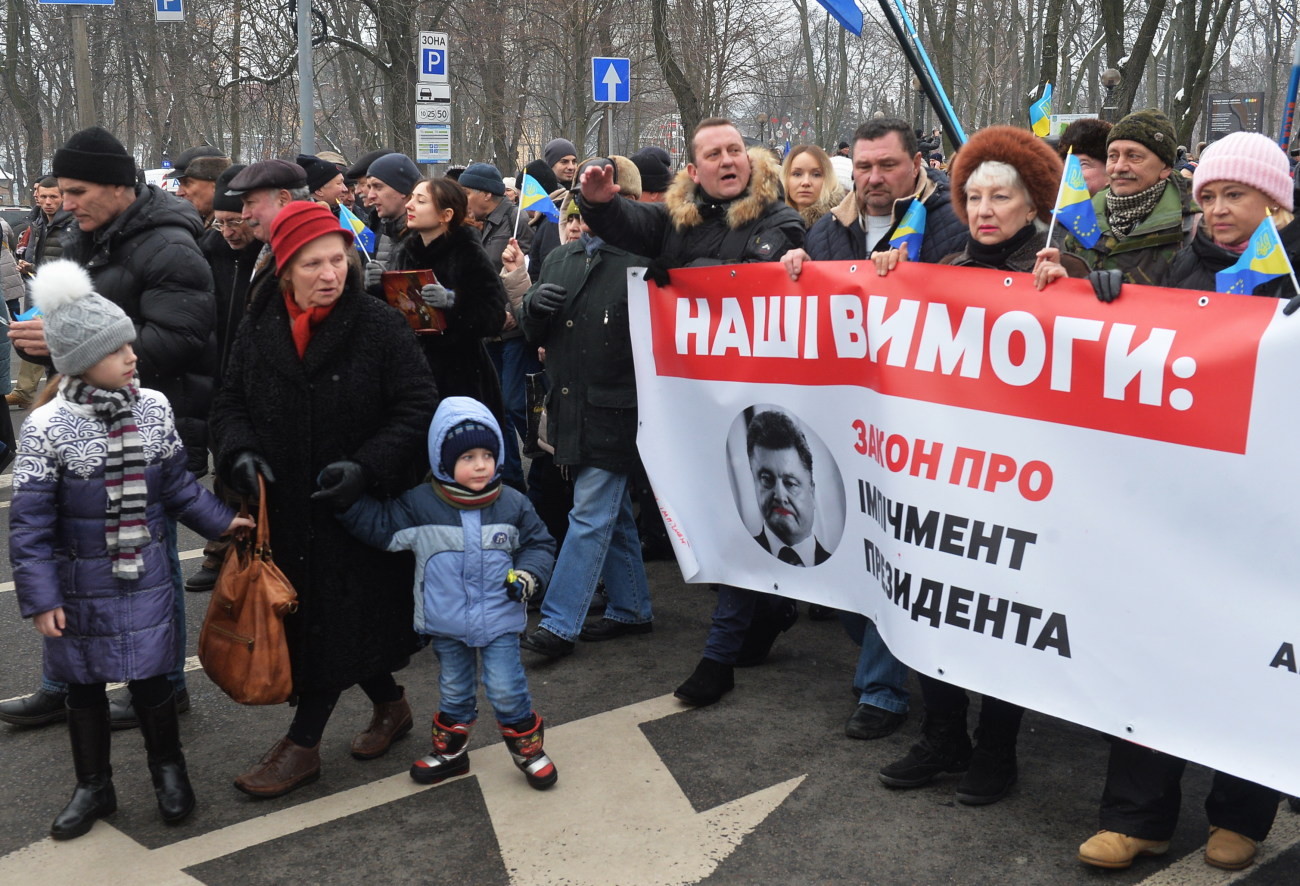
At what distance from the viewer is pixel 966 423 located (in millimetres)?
3631

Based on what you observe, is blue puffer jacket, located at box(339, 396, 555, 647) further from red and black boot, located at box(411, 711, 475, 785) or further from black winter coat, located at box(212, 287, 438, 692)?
red and black boot, located at box(411, 711, 475, 785)

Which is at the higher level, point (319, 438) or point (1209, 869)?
point (319, 438)

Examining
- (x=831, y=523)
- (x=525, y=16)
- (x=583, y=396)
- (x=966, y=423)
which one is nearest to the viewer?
(x=966, y=423)

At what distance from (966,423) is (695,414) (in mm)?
1233

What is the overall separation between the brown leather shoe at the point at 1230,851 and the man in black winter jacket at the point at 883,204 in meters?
1.89

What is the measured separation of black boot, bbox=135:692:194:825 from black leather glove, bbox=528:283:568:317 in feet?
6.82

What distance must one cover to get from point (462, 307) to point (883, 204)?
1639 mm

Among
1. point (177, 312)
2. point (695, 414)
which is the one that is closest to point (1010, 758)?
point (695, 414)

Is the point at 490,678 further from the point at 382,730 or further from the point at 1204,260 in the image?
the point at 1204,260

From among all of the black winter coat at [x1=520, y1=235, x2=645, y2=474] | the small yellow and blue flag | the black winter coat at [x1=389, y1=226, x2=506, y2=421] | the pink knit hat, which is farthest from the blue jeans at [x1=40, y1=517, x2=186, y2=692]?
the pink knit hat

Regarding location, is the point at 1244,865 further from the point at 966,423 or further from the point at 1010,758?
the point at 966,423

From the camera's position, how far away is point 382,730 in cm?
418

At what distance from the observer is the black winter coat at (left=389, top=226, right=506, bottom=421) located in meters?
4.96

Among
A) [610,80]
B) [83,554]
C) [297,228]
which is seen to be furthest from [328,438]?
[610,80]
